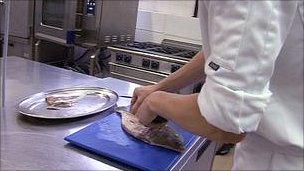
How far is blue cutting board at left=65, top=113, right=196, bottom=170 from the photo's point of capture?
786 mm

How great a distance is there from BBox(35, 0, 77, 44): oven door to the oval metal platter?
1035 millimetres

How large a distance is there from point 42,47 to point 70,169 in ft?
5.87

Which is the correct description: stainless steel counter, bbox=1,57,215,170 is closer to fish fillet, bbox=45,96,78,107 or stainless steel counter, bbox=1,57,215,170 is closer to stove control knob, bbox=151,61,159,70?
fish fillet, bbox=45,96,78,107

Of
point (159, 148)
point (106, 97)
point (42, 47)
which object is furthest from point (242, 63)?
point (42, 47)

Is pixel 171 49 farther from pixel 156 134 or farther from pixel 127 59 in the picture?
pixel 156 134

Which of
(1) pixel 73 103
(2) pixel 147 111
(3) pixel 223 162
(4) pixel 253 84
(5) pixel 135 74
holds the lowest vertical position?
(3) pixel 223 162

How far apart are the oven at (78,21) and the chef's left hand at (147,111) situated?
1538 mm

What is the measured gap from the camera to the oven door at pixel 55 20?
2.17 meters

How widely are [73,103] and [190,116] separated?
0.61m

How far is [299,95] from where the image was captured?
573 mm

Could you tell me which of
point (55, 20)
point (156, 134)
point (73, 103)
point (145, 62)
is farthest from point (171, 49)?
point (156, 134)

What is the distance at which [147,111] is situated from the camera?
0.76 m

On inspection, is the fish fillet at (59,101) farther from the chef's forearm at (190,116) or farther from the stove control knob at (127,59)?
the stove control knob at (127,59)

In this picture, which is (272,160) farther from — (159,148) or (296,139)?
(159,148)
